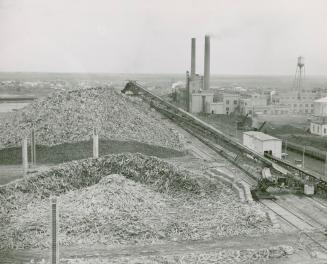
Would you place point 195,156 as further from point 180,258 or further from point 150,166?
point 180,258

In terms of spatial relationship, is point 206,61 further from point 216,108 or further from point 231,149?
point 231,149

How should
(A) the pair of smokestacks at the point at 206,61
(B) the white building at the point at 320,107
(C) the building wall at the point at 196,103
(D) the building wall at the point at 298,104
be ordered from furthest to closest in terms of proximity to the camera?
(D) the building wall at the point at 298,104
(A) the pair of smokestacks at the point at 206,61
(C) the building wall at the point at 196,103
(B) the white building at the point at 320,107

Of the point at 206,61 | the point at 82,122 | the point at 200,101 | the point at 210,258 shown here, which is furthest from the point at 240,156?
the point at 206,61

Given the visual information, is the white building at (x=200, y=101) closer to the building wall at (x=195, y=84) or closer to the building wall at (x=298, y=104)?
the building wall at (x=195, y=84)

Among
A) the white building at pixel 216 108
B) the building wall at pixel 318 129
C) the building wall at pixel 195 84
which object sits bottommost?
the building wall at pixel 318 129

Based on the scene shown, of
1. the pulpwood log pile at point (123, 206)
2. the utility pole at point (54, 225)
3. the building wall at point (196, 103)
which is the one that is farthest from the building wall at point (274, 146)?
the building wall at point (196, 103)

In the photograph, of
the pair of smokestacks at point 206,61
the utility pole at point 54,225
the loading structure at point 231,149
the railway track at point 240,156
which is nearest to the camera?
the utility pole at point 54,225
